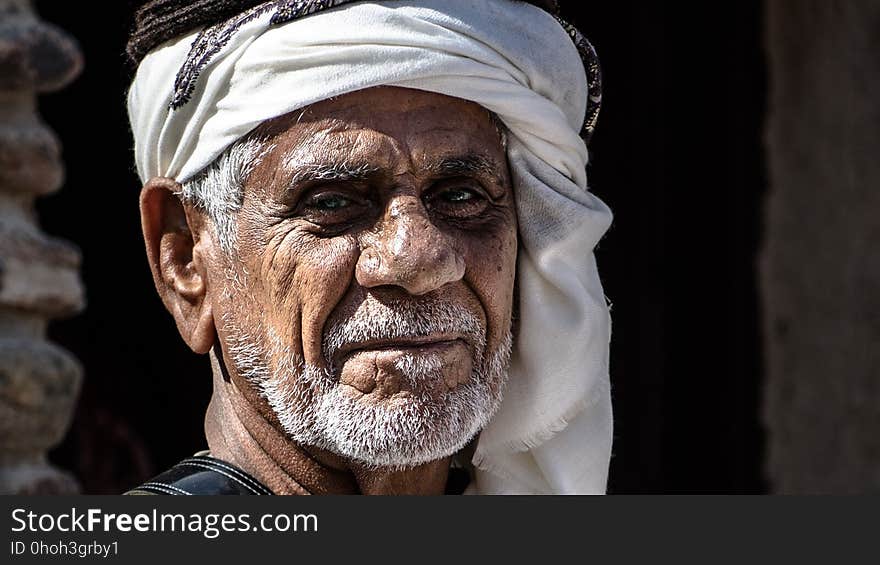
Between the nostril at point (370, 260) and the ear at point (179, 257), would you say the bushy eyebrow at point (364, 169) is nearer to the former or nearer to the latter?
the nostril at point (370, 260)

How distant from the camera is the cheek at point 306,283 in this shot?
7.00ft

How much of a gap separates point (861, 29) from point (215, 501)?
3.12 meters

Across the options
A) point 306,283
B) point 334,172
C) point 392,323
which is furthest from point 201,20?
point 392,323

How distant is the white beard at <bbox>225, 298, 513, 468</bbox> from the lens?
212 cm

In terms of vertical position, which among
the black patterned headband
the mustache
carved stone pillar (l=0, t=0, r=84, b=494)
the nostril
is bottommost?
carved stone pillar (l=0, t=0, r=84, b=494)

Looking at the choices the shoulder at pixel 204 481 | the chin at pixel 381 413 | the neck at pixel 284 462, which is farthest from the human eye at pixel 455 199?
the shoulder at pixel 204 481

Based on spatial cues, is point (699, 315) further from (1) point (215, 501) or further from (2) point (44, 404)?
(1) point (215, 501)

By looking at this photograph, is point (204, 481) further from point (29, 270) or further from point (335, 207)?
point (29, 270)

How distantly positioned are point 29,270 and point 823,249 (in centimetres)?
278

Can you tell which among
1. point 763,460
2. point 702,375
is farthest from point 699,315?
point 763,460

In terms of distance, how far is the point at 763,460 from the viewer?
4695 mm

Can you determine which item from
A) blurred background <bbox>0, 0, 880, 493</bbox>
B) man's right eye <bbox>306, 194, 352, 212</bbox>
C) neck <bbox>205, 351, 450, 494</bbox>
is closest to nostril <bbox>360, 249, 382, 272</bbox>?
man's right eye <bbox>306, 194, 352, 212</bbox>

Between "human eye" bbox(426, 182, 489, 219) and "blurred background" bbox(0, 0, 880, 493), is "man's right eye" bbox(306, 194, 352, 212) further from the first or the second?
"blurred background" bbox(0, 0, 880, 493)

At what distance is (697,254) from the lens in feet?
15.9
